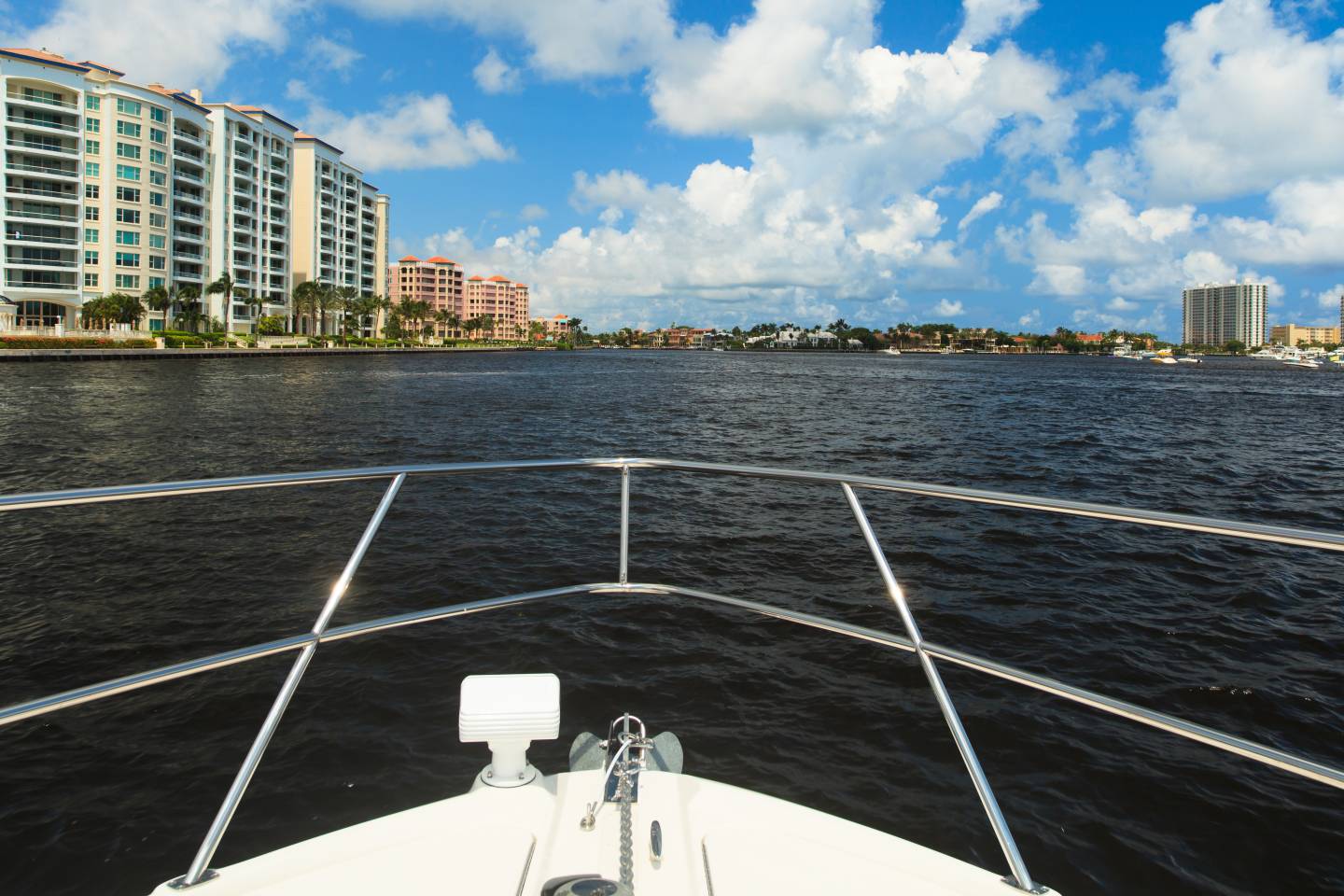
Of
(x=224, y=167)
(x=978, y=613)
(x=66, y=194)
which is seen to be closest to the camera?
(x=978, y=613)

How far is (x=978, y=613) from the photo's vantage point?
354 inches

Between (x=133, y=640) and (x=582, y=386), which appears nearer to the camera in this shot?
(x=133, y=640)

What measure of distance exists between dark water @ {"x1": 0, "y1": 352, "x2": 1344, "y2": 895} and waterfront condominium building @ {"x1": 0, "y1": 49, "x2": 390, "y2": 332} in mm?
63328

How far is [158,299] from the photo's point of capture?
7131 cm

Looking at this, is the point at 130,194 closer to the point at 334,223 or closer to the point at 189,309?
the point at 189,309

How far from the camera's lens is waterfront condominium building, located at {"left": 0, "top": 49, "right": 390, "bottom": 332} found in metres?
66.6

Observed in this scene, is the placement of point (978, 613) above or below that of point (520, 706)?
below

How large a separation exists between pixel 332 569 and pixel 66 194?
258ft

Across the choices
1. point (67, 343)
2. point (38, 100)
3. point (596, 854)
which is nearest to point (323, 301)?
point (38, 100)

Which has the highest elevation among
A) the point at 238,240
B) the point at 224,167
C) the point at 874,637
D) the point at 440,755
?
the point at 224,167

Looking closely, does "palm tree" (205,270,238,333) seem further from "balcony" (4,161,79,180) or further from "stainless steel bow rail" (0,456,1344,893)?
"stainless steel bow rail" (0,456,1344,893)

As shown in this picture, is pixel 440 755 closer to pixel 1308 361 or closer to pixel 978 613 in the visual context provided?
pixel 978 613

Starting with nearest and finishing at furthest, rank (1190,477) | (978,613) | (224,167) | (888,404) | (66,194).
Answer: (978,613)
(1190,477)
(888,404)
(66,194)
(224,167)

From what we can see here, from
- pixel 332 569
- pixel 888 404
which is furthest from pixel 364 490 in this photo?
pixel 888 404
